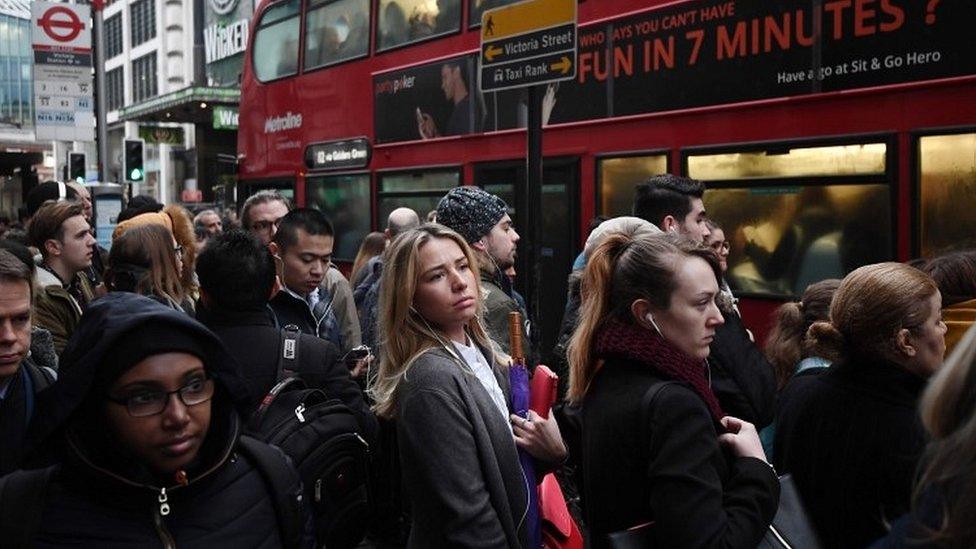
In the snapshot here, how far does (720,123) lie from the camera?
Answer: 6.77m

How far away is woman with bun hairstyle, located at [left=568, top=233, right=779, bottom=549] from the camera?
216 centimetres

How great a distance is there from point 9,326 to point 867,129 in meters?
4.85

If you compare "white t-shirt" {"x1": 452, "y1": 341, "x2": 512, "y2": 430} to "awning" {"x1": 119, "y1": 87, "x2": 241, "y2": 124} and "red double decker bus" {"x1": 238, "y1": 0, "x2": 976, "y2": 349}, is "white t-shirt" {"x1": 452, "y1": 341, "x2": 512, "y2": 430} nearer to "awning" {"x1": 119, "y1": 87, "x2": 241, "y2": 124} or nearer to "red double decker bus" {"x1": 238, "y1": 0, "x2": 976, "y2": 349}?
"red double decker bus" {"x1": 238, "y1": 0, "x2": 976, "y2": 349}

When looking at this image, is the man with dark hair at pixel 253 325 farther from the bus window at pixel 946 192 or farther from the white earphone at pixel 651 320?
the bus window at pixel 946 192

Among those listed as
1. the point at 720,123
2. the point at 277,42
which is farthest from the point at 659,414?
the point at 277,42

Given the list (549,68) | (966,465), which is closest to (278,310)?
(549,68)

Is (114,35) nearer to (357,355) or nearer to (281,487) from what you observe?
(357,355)

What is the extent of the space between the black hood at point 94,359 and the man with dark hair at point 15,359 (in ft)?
2.44

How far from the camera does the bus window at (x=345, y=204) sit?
1083 cm

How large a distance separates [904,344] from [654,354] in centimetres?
75

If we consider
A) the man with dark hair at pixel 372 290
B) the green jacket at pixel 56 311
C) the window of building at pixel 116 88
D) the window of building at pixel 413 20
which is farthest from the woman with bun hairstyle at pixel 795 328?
the window of building at pixel 116 88

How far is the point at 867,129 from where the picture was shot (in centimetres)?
585

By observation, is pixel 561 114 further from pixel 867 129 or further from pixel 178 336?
pixel 178 336

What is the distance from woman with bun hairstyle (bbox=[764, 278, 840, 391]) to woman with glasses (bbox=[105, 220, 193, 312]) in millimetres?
2697
